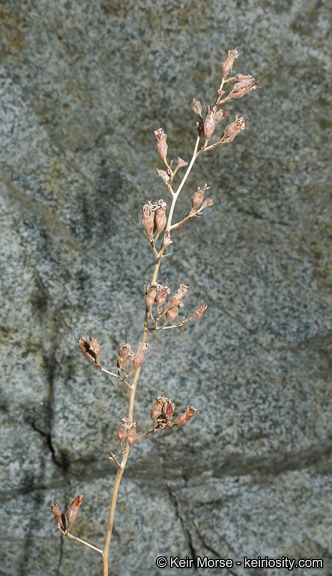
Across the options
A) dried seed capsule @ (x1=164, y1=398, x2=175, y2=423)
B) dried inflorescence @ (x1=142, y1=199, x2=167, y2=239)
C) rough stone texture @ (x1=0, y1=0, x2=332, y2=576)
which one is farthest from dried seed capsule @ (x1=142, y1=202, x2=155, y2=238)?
rough stone texture @ (x1=0, y1=0, x2=332, y2=576)

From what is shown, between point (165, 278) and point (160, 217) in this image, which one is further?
point (165, 278)

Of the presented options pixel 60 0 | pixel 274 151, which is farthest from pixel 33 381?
pixel 60 0

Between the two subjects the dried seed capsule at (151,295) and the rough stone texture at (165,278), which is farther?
the rough stone texture at (165,278)

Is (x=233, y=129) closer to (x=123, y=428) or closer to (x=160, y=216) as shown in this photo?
(x=160, y=216)

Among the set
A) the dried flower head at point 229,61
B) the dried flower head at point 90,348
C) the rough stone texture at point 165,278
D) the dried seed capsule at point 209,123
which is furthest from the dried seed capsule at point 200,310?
the rough stone texture at point 165,278

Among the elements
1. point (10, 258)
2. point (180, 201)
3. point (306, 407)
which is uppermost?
point (180, 201)

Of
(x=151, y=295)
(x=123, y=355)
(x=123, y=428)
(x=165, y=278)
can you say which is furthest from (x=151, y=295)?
(x=165, y=278)

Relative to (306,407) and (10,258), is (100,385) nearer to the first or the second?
(10,258)

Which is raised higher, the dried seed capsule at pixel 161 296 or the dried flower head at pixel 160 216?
the dried flower head at pixel 160 216

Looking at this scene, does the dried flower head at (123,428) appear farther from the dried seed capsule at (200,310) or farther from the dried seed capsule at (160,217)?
the dried seed capsule at (160,217)
